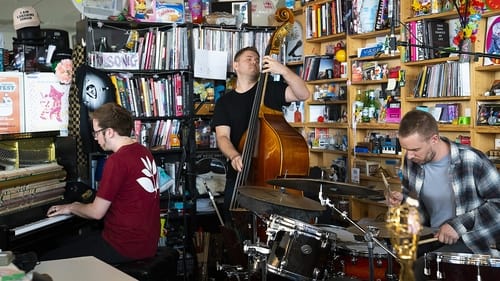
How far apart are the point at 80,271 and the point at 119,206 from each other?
109 centimetres

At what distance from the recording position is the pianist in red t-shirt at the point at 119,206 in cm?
284

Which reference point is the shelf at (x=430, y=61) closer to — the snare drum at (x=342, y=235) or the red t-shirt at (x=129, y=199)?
the snare drum at (x=342, y=235)

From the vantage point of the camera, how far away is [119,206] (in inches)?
114

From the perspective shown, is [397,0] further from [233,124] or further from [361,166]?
[233,124]

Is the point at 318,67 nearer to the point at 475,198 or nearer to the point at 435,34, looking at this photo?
the point at 435,34

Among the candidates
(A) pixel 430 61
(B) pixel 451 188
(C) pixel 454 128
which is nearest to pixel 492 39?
(A) pixel 430 61

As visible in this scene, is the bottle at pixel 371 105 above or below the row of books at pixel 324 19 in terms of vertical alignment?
below

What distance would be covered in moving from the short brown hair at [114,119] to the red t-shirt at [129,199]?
0.34 feet

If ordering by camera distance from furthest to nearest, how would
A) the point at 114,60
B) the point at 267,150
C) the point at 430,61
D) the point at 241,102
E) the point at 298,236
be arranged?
the point at 114,60
the point at 430,61
the point at 241,102
the point at 267,150
the point at 298,236

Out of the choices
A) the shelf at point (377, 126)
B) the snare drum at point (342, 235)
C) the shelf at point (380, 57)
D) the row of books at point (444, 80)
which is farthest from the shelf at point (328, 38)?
the snare drum at point (342, 235)

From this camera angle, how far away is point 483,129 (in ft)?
12.3

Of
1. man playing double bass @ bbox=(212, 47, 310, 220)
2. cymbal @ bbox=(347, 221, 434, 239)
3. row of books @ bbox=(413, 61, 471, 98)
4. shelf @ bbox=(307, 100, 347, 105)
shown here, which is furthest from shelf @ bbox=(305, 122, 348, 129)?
cymbal @ bbox=(347, 221, 434, 239)

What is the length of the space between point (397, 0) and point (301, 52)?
1319mm

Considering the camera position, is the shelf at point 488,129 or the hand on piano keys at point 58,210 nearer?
the hand on piano keys at point 58,210
